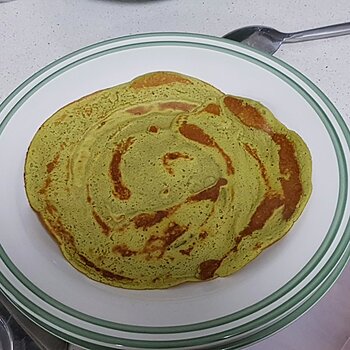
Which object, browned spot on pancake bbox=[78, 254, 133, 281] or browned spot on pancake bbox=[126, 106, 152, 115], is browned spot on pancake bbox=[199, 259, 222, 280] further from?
browned spot on pancake bbox=[126, 106, 152, 115]

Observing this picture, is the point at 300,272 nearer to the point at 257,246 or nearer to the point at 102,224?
the point at 257,246

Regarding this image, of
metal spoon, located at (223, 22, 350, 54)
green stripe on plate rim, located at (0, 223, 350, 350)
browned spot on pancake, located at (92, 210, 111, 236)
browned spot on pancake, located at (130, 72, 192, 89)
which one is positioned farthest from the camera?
metal spoon, located at (223, 22, 350, 54)

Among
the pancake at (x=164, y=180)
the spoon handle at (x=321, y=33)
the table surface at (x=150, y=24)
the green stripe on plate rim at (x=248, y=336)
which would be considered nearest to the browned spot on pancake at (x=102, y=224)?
the pancake at (x=164, y=180)

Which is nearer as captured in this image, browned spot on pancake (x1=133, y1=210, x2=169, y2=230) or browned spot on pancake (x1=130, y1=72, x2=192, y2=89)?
browned spot on pancake (x1=133, y1=210, x2=169, y2=230)

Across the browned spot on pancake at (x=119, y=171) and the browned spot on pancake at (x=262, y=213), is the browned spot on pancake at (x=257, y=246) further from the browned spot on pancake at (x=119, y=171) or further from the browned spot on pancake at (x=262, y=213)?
the browned spot on pancake at (x=119, y=171)

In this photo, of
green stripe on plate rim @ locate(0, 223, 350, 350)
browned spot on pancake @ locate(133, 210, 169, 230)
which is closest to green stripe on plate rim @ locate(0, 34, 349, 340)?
green stripe on plate rim @ locate(0, 223, 350, 350)

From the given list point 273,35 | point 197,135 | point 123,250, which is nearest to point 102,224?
point 123,250
